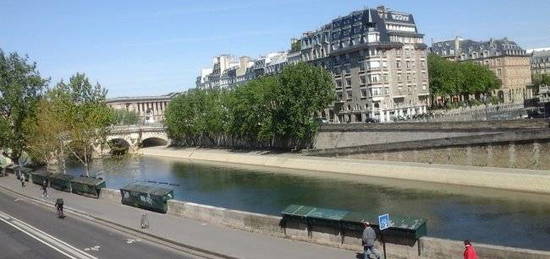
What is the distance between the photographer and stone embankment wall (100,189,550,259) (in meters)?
19.2

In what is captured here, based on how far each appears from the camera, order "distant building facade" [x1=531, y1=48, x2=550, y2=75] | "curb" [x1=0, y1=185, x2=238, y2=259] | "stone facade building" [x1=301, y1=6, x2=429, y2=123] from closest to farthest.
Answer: "curb" [x1=0, y1=185, x2=238, y2=259] → "stone facade building" [x1=301, y1=6, x2=429, y2=123] → "distant building facade" [x1=531, y1=48, x2=550, y2=75]

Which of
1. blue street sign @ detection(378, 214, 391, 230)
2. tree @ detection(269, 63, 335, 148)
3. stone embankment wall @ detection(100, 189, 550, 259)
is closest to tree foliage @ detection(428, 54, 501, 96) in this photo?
tree @ detection(269, 63, 335, 148)

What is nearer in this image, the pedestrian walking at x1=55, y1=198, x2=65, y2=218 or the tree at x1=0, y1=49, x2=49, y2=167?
the pedestrian walking at x1=55, y1=198, x2=65, y2=218

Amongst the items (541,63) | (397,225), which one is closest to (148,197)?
(397,225)

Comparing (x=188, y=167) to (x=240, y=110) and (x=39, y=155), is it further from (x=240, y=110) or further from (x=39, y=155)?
(x=39, y=155)

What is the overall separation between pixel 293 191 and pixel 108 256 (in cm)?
3431

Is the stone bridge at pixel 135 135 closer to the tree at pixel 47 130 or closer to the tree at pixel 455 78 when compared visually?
the tree at pixel 47 130

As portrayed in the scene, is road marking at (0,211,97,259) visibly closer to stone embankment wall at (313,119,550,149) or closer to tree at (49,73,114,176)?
tree at (49,73,114,176)

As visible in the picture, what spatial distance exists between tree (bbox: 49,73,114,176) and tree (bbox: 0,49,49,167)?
45.3ft

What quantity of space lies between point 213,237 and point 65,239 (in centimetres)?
912

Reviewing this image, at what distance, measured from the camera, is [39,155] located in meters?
74.6

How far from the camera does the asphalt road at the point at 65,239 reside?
27094 millimetres

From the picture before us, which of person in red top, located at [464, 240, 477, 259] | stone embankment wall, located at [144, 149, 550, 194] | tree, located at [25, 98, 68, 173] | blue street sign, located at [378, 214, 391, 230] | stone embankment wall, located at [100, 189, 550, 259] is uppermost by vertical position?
tree, located at [25, 98, 68, 173]

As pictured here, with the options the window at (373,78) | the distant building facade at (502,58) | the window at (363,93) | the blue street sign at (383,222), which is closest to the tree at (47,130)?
the blue street sign at (383,222)
